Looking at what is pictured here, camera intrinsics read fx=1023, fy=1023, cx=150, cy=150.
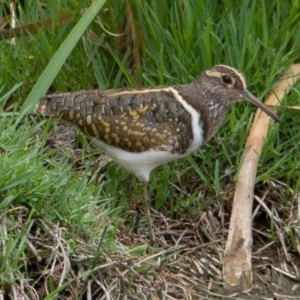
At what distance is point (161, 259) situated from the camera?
505cm

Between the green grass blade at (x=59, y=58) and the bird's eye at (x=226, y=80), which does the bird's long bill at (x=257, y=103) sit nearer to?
the bird's eye at (x=226, y=80)

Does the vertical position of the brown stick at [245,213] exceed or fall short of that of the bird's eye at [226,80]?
it falls short

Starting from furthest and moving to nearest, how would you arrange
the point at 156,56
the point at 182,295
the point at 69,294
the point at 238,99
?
the point at 156,56, the point at 238,99, the point at 182,295, the point at 69,294

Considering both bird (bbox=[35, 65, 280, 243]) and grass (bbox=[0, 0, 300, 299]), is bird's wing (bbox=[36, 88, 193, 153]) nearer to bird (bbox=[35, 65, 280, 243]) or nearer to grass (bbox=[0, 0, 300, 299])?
bird (bbox=[35, 65, 280, 243])

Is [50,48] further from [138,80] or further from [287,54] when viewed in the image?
[287,54]

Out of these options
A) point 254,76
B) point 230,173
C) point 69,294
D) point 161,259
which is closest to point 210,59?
point 254,76

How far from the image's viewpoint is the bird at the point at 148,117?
5145 mm

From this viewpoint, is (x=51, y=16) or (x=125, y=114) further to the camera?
(x=51, y=16)

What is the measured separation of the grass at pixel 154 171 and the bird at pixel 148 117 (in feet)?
0.56

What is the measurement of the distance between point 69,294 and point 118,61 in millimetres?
1668

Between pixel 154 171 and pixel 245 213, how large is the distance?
0.58 m

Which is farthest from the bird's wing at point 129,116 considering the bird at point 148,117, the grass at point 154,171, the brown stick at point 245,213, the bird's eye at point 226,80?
the brown stick at point 245,213

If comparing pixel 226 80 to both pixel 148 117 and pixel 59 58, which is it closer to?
pixel 148 117

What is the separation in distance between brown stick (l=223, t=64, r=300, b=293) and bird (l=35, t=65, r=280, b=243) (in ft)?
1.01
